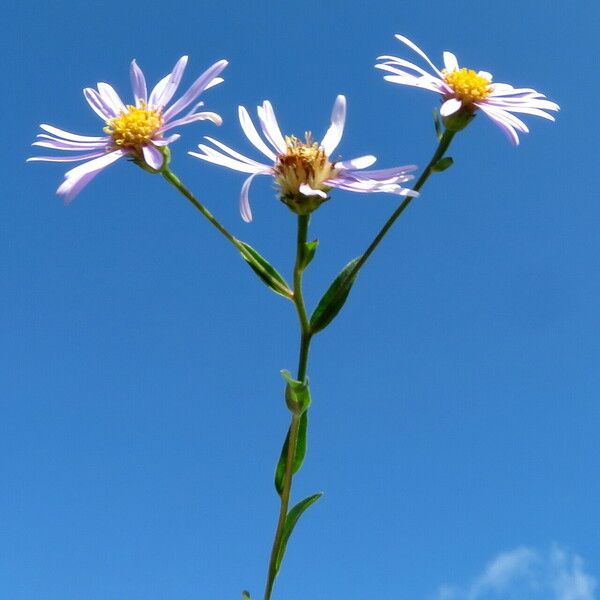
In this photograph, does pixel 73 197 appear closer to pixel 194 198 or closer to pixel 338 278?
pixel 194 198

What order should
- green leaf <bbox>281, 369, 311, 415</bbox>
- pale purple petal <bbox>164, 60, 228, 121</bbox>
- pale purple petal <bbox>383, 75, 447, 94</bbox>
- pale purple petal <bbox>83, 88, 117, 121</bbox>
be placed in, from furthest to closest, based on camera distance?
pale purple petal <bbox>83, 88, 117, 121</bbox> < pale purple petal <bbox>164, 60, 228, 121</bbox> < pale purple petal <bbox>383, 75, 447, 94</bbox> < green leaf <bbox>281, 369, 311, 415</bbox>

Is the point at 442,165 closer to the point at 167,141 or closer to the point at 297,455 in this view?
the point at 167,141

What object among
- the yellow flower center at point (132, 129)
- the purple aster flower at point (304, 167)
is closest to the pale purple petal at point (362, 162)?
the purple aster flower at point (304, 167)

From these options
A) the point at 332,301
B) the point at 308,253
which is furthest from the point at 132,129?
the point at 332,301

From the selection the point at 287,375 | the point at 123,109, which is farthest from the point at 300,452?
the point at 123,109

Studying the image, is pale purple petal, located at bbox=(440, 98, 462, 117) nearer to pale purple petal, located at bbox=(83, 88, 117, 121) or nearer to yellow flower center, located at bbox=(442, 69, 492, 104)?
yellow flower center, located at bbox=(442, 69, 492, 104)

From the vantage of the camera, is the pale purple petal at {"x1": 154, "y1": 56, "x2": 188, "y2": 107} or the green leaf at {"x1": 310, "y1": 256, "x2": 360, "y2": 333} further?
the pale purple petal at {"x1": 154, "y1": 56, "x2": 188, "y2": 107}

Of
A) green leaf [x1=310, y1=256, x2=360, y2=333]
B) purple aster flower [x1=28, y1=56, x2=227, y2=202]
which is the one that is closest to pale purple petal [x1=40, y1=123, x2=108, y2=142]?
purple aster flower [x1=28, y1=56, x2=227, y2=202]
